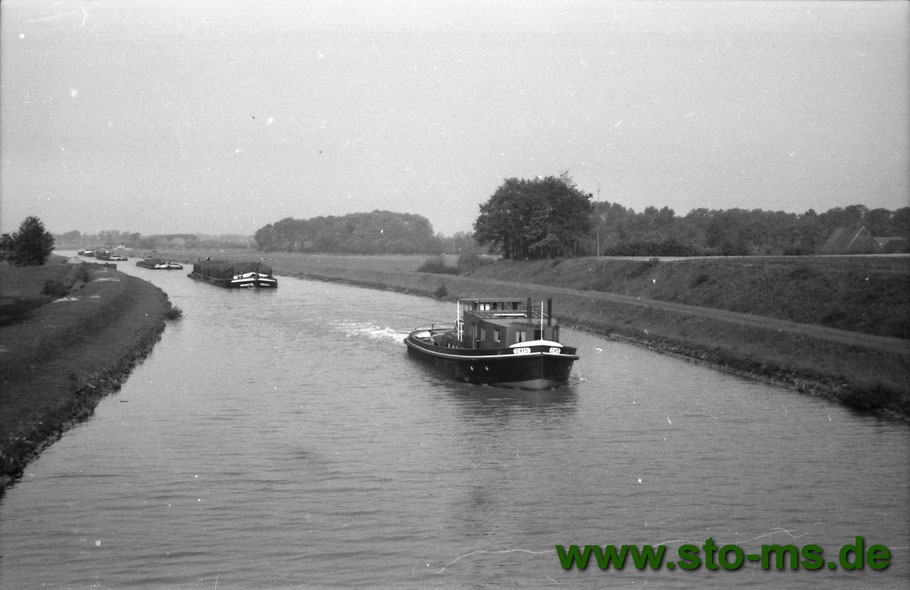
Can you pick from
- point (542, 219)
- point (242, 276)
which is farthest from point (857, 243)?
point (242, 276)

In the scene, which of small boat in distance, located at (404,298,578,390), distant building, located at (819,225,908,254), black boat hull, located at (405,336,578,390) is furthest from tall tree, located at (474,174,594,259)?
black boat hull, located at (405,336,578,390)

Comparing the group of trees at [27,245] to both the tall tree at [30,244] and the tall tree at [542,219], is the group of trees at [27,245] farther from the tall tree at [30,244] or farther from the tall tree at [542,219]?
the tall tree at [542,219]

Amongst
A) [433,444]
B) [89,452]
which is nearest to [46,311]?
[89,452]

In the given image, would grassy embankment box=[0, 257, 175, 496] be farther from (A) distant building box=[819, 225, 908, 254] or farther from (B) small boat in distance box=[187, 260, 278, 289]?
(A) distant building box=[819, 225, 908, 254]

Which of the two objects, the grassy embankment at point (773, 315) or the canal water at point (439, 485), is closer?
the canal water at point (439, 485)

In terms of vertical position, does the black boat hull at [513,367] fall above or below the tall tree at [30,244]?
below

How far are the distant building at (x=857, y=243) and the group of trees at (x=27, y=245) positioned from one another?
9064 centimetres

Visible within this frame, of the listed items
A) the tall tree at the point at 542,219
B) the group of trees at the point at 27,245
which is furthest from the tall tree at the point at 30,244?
the tall tree at the point at 542,219

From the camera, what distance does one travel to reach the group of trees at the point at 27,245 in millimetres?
105562

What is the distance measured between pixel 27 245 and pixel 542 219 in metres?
63.9

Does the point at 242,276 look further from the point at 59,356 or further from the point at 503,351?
the point at 503,351

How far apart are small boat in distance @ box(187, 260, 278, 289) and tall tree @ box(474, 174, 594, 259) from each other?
1024 inches

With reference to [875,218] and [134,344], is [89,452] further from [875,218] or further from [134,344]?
[875,218]

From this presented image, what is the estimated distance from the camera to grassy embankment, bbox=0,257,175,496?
75.8 ft
